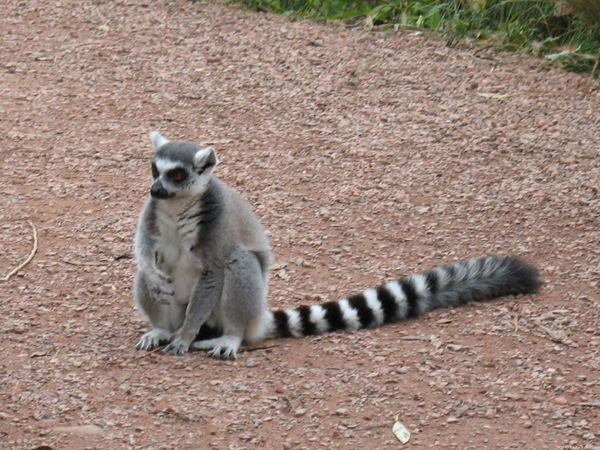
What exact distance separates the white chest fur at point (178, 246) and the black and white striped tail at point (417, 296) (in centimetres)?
53

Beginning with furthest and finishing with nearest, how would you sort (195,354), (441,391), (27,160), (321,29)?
(321,29) → (27,160) → (195,354) → (441,391)

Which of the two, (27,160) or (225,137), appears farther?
(225,137)

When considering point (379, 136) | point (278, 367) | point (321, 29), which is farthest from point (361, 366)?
point (321, 29)

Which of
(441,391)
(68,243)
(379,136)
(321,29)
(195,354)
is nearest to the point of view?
(441,391)

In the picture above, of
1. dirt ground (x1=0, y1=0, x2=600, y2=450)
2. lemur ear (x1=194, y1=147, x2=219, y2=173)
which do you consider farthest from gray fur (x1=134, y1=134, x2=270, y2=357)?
dirt ground (x1=0, y1=0, x2=600, y2=450)

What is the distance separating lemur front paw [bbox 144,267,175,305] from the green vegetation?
5.11 meters

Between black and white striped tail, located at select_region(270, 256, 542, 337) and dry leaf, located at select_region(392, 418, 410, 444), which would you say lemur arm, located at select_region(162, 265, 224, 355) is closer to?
black and white striped tail, located at select_region(270, 256, 542, 337)

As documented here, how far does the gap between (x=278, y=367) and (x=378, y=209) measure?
2116 millimetres

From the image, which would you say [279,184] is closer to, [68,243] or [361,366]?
[68,243]

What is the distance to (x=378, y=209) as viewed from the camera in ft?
21.4

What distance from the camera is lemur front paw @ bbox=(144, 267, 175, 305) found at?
479cm

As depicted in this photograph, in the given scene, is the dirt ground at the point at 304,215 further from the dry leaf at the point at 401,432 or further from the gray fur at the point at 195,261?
the gray fur at the point at 195,261

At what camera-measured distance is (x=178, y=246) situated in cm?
488

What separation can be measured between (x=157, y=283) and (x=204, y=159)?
0.68m
